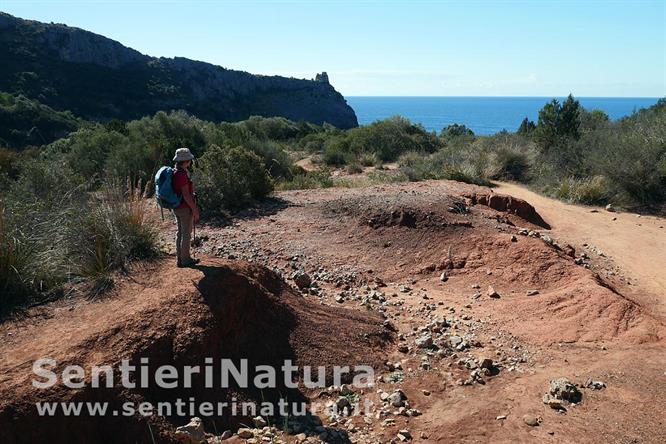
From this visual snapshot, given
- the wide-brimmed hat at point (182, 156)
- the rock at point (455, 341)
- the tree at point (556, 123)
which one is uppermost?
the tree at point (556, 123)

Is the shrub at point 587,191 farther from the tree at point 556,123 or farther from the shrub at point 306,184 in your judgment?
the shrub at point 306,184

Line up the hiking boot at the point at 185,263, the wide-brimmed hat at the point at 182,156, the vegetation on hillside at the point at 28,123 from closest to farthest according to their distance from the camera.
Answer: the wide-brimmed hat at the point at 182,156 < the hiking boot at the point at 185,263 < the vegetation on hillside at the point at 28,123

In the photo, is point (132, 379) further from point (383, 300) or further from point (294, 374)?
point (383, 300)

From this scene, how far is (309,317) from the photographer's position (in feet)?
17.3

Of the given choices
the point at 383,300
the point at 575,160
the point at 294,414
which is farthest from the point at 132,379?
the point at 575,160

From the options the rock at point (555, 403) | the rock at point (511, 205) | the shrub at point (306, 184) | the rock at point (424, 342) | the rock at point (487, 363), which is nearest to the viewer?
the rock at point (555, 403)

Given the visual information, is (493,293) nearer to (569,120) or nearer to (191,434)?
(191,434)

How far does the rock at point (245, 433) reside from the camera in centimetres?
383

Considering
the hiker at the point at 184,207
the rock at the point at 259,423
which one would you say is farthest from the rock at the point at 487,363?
the hiker at the point at 184,207

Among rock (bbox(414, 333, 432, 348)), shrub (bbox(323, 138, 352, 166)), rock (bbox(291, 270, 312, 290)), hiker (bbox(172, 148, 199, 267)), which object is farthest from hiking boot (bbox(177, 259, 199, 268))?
shrub (bbox(323, 138, 352, 166))

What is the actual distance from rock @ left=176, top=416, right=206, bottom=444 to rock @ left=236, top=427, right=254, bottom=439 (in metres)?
0.26

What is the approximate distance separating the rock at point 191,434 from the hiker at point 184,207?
1711 millimetres

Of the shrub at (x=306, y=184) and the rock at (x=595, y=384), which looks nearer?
the rock at (x=595, y=384)

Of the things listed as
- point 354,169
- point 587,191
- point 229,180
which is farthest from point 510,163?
point 229,180
